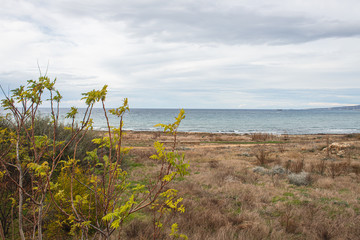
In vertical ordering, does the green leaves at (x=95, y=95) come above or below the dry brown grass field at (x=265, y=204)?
above

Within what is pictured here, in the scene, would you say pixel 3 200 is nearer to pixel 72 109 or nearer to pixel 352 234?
pixel 72 109

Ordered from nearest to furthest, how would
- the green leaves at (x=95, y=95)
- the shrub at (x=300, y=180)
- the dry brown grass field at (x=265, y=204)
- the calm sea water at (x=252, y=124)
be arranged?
the green leaves at (x=95, y=95) → the dry brown grass field at (x=265, y=204) → the shrub at (x=300, y=180) → the calm sea water at (x=252, y=124)

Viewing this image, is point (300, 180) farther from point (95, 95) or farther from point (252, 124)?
point (252, 124)

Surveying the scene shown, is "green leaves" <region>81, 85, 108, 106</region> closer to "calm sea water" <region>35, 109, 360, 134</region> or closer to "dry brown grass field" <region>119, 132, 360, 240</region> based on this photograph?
"dry brown grass field" <region>119, 132, 360, 240</region>

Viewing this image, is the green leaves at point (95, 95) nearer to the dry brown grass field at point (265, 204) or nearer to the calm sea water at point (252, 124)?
the dry brown grass field at point (265, 204)

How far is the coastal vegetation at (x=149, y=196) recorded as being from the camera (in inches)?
85.1

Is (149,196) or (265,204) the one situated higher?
(149,196)

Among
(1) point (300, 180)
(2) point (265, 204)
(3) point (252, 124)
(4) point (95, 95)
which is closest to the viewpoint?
(4) point (95, 95)

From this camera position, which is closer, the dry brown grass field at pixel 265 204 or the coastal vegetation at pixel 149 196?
the coastal vegetation at pixel 149 196

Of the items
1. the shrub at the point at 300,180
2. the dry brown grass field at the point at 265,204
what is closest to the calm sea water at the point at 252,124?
the dry brown grass field at the point at 265,204

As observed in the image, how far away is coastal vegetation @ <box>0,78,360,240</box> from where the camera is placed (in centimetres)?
216

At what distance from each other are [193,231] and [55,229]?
8.11 ft

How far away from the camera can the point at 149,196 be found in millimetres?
2467

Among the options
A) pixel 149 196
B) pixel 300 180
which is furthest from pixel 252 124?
pixel 149 196
